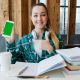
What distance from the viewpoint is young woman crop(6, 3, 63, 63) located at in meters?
1.86

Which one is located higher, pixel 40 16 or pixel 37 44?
pixel 40 16

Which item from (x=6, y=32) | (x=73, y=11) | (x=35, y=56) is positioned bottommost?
(x=35, y=56)

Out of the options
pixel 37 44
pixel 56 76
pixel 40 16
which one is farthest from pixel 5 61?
pixel 40 16

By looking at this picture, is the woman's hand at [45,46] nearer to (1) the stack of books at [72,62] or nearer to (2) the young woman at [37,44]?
(2) the young woman at [37,44]

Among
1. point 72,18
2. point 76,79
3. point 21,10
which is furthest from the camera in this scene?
point 72,18

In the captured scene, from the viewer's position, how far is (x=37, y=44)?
1.88 m

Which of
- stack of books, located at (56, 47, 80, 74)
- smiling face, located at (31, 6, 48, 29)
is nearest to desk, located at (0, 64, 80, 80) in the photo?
stack of books, located at (56, 47, 80, 74)

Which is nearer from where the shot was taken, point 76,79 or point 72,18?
point 76,79

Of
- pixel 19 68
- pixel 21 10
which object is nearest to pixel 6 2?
pixel 21 10

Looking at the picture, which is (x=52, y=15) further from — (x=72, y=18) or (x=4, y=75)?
(x=4, y=75)

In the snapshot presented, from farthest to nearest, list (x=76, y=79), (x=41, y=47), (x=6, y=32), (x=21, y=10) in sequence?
(x=21, y=10) → (x=41, y=47) → (x=6, y=32) → (x=76, y=79)

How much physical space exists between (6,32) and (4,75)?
405 mm

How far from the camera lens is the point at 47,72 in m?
1.26

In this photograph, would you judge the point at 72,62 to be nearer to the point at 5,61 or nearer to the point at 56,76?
the point at 56,76
